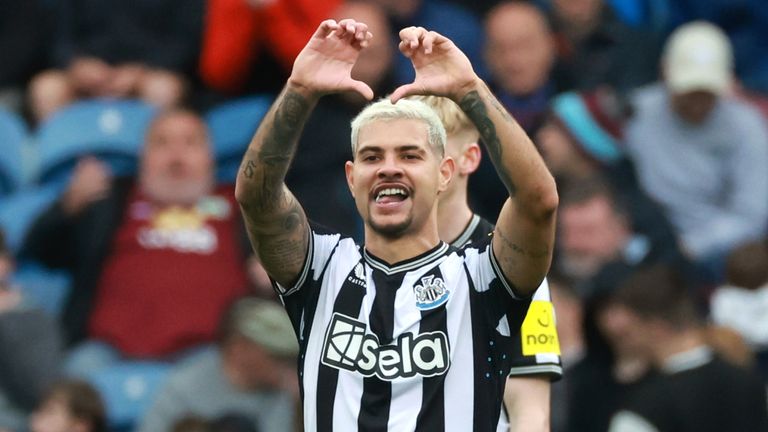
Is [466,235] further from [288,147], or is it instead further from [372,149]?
[288,147]

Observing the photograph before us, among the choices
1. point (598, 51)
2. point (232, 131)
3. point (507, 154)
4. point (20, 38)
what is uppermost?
point (20, 38)

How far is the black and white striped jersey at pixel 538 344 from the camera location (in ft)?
17.8

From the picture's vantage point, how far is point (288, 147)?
4.95 meters

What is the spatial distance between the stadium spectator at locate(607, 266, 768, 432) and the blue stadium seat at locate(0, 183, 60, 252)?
3.78m

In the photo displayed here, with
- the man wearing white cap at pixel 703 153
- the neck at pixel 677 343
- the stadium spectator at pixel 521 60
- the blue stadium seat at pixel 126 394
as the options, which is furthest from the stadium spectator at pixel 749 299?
the blue stadium seat at pixel 126 394

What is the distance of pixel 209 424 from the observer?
800cm

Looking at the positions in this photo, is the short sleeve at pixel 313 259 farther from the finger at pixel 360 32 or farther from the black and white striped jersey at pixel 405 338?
the finger at pixel 360 32

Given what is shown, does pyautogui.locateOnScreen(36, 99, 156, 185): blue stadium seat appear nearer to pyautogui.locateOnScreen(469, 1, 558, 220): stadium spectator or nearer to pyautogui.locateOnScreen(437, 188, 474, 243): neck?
pyautogui.locateOnScreen(469, 1, 558, 220): stadium spectator

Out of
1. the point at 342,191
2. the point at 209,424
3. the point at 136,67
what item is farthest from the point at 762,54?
the point at 209,424

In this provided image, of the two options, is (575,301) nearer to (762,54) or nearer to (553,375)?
(762,54)

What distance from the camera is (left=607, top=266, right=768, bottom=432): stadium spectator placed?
23.4 feet

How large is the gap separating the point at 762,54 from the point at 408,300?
6.04 metres

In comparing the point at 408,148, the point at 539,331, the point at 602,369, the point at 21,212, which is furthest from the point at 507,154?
the point at 21,212

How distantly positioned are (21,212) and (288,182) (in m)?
1.60
